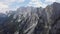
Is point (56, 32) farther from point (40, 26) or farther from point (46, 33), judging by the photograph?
point (40, 26)

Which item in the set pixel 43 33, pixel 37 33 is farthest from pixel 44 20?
pixel 43 33

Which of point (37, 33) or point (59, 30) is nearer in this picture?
point (59, 30)

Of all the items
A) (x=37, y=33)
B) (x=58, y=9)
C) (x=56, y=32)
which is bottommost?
(x=37, y=33)

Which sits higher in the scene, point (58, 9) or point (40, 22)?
point (58, 9)

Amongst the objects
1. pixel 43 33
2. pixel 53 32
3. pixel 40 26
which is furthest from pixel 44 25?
pixel 53 32

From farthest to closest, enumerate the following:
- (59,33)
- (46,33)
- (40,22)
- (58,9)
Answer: (40,22) < (58,9) < (46,33) < (59,33)

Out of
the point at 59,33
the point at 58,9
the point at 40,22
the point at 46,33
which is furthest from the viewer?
the point at 40,22

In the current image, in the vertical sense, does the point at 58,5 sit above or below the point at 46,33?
above

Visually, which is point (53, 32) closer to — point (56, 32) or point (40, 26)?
point (56, 32)

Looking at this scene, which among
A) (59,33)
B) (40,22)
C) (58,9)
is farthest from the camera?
(40,22)
